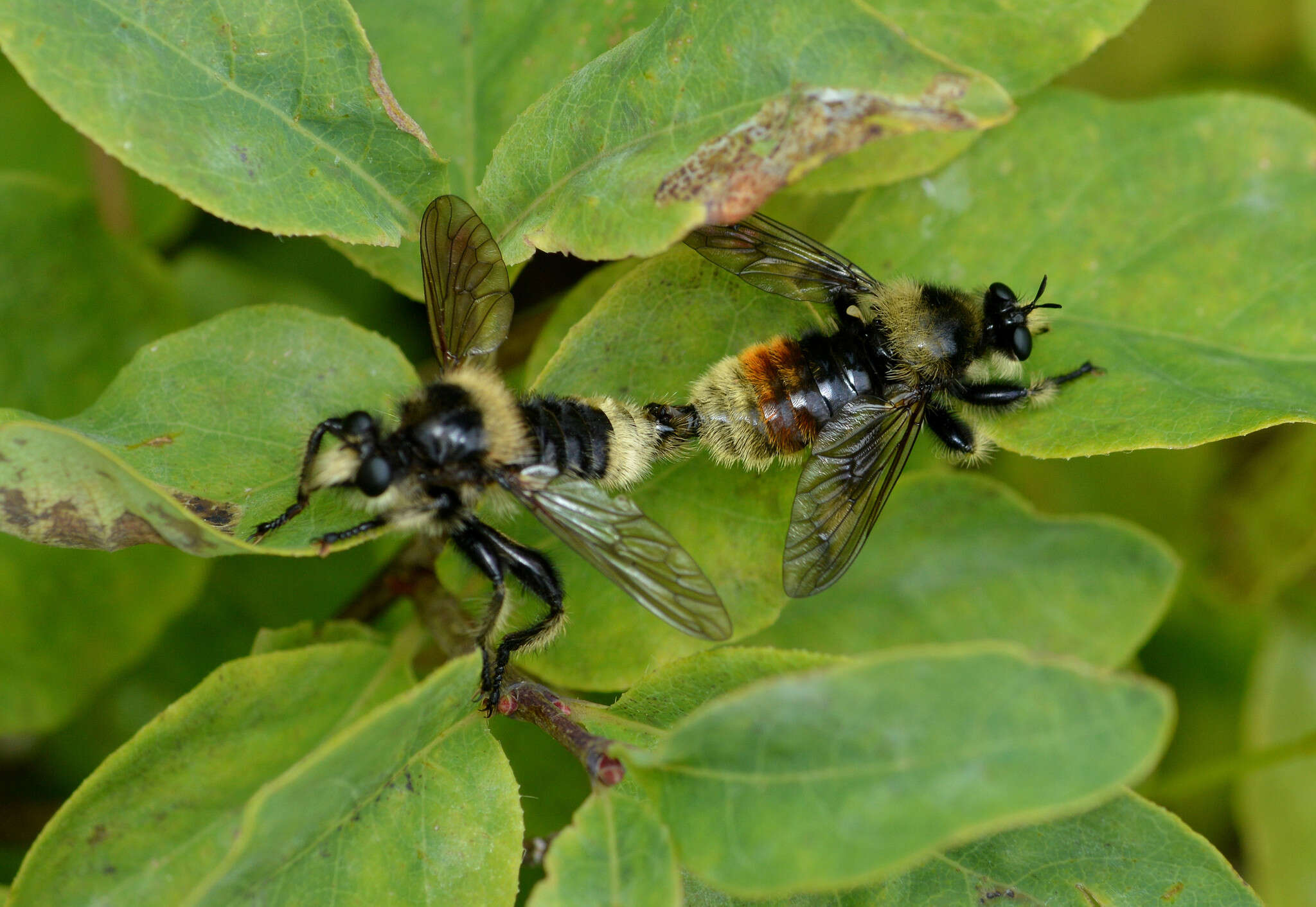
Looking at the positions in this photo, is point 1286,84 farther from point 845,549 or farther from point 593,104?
point 593,104

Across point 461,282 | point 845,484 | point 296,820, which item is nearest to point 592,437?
point 461,282

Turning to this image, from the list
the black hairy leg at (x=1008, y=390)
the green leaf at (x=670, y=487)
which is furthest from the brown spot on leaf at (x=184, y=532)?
the black hairy leg at (x=1008, y=390)

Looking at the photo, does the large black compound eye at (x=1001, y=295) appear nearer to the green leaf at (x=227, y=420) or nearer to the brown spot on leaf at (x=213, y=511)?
the green leaf at (x=227, y=420)

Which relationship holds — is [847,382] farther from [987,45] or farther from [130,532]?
[130,532]

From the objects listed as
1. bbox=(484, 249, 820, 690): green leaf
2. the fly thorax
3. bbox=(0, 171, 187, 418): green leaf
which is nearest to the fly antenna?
bbox=(484, 249, 820, 690): green leaf

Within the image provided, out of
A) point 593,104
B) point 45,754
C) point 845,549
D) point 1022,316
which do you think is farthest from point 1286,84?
point 45,754

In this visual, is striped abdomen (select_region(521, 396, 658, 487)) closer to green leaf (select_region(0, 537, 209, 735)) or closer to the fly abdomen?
the fly abdomen

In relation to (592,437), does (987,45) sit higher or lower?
higher
